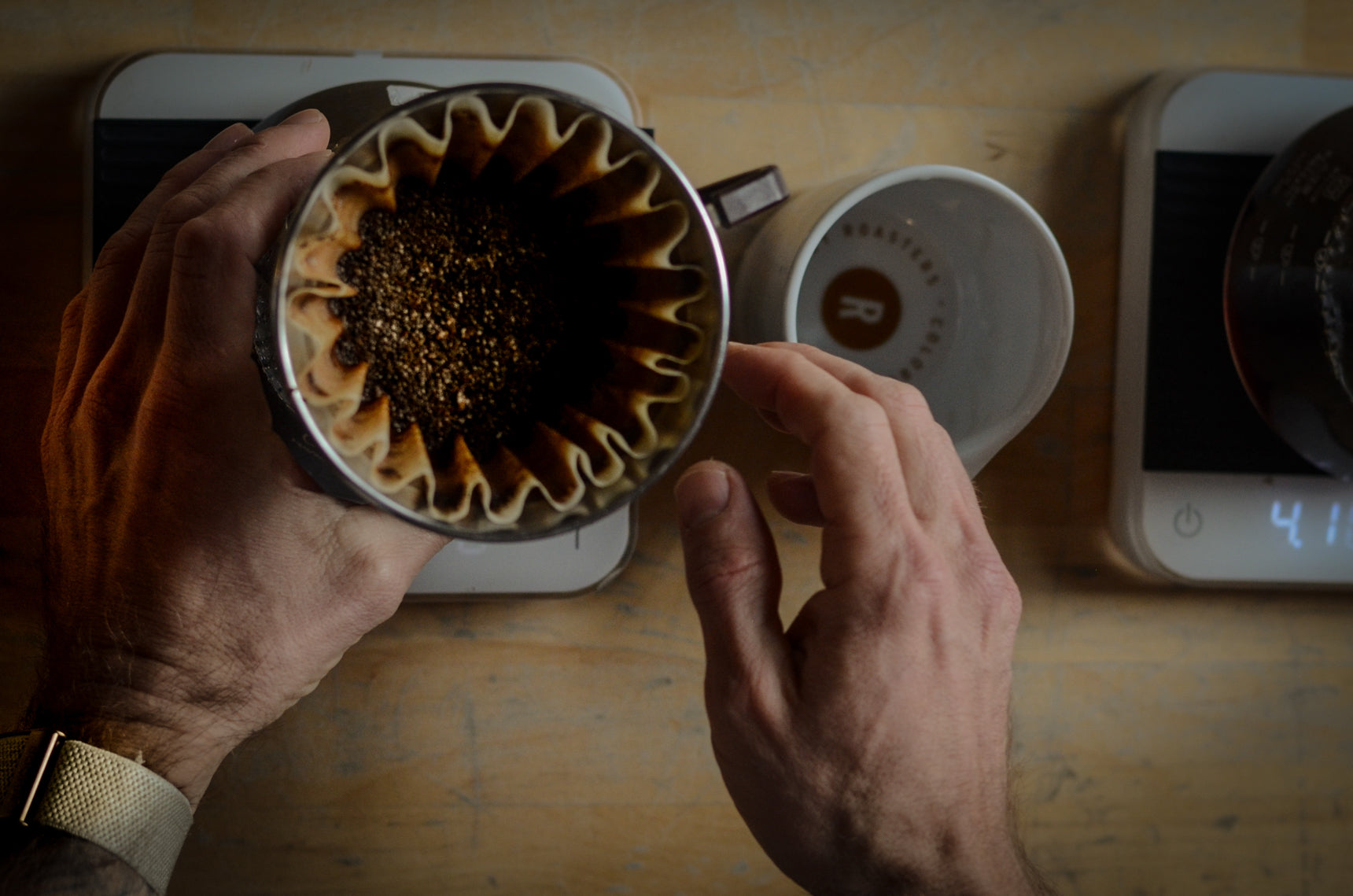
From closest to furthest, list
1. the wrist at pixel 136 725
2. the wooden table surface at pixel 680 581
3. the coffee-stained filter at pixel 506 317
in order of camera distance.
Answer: the coffee-stained filter at pixel 506 317
the wrist at pixel 136 725
the wooden table surface at pixel 680 581

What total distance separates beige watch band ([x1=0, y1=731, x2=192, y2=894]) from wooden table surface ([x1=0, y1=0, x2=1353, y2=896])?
0.41 feet

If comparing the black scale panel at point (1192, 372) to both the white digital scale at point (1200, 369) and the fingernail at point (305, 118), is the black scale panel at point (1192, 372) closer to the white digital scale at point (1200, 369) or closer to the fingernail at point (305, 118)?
the white digital scale at point (1200, 369)

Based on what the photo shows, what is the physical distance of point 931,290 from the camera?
525mm

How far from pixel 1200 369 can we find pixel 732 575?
342mm

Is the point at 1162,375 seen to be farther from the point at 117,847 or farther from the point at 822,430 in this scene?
the point at 117,847

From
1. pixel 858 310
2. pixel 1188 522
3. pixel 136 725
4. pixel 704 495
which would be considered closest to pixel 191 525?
pixel 136 725

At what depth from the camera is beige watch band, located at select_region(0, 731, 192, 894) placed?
38 cm

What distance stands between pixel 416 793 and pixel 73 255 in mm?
358

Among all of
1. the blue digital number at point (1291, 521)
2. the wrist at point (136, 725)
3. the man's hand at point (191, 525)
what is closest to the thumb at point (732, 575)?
the man's hand at point (191, 525)

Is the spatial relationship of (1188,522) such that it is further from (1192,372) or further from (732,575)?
(732,575)

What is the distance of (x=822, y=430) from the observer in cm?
36

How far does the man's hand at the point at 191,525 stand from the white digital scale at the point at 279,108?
7 centimetres

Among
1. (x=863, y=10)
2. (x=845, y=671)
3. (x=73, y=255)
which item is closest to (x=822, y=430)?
(x=845, y=671)

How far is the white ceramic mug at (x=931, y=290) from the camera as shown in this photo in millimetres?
433
